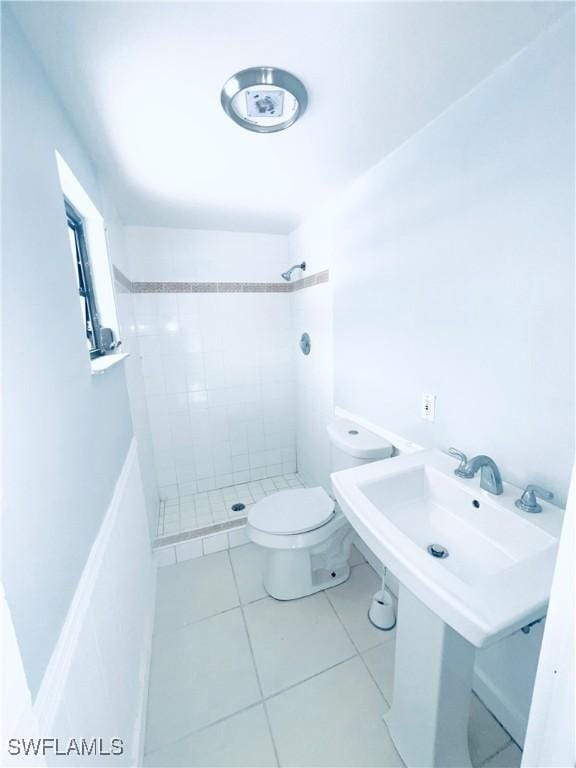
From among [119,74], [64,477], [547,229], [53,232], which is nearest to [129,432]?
[64,477]

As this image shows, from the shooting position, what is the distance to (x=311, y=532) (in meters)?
1.47

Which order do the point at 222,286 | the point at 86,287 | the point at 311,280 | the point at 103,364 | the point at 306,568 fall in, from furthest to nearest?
the point at 222,286 < the point at 311,280 < the point at 306,568 < the point at 86,287 < the point at 103,364

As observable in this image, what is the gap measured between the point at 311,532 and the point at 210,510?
40.6 inches

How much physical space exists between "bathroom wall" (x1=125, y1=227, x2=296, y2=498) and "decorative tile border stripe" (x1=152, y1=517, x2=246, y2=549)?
1.78 ft

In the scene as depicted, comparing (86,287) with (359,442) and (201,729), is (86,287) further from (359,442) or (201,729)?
(201,729)

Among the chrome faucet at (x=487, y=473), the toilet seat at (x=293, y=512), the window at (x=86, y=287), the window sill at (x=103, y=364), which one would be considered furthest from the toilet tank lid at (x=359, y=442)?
the window at (x=86, y=287)

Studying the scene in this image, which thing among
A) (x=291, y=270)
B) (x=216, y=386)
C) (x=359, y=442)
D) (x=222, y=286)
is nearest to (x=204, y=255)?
(x=222, y=286)

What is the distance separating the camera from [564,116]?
2.45 ft

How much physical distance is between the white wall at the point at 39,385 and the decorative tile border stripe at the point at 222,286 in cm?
112

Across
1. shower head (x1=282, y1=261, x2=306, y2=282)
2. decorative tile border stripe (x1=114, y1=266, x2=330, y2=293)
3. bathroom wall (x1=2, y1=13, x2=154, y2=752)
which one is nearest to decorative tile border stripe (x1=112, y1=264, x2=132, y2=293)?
decorative tile border stripe (x1=114, y1=266, x2=330, y2=293)

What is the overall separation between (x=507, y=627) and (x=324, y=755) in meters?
0.94

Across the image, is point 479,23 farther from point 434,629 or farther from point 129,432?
point 129,432

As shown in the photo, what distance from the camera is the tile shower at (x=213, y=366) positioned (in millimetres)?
2176

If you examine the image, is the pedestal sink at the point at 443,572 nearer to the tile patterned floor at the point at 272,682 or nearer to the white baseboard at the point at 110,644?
the tile patterned floor at the point at 272,682
